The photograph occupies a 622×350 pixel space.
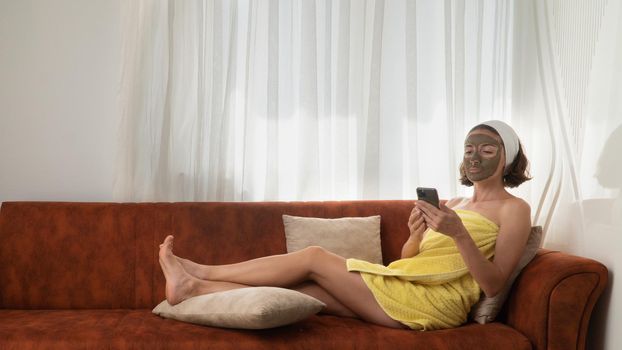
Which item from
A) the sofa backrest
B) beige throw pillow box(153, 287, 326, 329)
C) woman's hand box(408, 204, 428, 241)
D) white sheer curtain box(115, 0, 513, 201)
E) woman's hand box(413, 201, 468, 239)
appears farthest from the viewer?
white sheer curtain box(115, 0, 513, 201)

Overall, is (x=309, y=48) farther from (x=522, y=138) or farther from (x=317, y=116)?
(x=522, y=138)

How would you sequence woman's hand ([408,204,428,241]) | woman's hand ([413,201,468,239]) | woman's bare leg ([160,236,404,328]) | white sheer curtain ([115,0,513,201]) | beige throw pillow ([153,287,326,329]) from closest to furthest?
beige throw pillow ([153,287,326,329])
woman's hand ([413,201,468,239])
woman's bare leg ([160,236,404,328])
woman's hand ([408,204,428,241])
white sheer curtain ([115,0,513,201])

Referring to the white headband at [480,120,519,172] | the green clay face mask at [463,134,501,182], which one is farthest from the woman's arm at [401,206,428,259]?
the white headband at [480,120,519,172]

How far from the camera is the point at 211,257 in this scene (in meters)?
A: 3.08

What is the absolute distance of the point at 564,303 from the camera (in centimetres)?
242

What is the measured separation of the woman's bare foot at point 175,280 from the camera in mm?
2645

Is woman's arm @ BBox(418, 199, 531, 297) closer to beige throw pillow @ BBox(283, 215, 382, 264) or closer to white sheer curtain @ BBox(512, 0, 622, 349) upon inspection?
white sheer curtain @ BBox(512, 0, 622, 349)

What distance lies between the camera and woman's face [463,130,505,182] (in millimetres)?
2791

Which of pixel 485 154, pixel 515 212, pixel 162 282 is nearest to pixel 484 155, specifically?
pixel 485 154

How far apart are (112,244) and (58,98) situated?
0.83m

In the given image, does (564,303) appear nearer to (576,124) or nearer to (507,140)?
(507,140)

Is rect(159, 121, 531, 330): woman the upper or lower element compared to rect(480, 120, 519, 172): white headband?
lower

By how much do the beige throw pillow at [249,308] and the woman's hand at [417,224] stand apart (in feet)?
1.79

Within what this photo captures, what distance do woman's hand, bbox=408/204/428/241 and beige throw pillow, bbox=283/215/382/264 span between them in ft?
0.86
